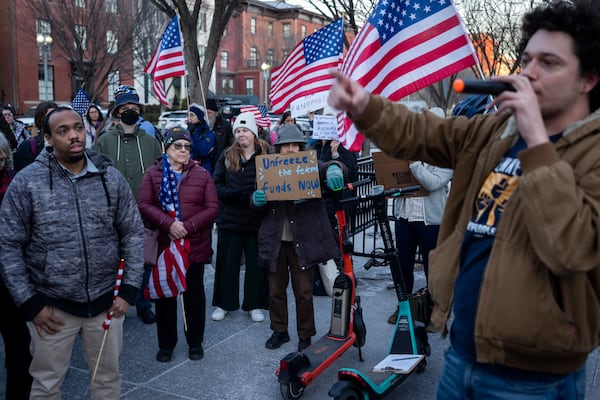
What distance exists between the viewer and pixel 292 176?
15.5 ft

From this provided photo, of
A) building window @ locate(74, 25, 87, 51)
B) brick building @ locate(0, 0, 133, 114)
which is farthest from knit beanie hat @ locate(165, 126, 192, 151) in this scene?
building window @ locate(74, 25, 87, 51)

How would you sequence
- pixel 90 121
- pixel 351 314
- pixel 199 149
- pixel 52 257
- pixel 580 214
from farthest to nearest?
pixel 90 121, pixel 199 149, pixel 351 314, pixel 52 257, pixel 580 214

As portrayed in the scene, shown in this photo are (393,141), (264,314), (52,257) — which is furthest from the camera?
(264,314)

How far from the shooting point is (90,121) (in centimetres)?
971

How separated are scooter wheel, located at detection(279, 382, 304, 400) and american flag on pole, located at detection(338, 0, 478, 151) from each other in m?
1.76

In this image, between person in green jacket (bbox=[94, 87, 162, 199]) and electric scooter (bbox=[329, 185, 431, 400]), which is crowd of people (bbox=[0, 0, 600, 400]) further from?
electric scooter (bbox=[329, 185, 431, 400])

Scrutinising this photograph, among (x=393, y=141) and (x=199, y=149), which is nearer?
(x=393, y=141)

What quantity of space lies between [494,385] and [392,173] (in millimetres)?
3363

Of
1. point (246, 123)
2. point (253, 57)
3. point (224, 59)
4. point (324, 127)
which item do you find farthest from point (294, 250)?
point (253, 57)

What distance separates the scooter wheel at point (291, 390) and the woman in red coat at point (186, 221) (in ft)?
3.69

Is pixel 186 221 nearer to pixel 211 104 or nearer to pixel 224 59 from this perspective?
pixel 211 104

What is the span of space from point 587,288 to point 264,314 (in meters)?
4.48

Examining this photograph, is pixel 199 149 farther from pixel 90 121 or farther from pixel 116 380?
pixel 116 380

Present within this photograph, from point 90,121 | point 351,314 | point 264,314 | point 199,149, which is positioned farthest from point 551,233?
point 90,121
